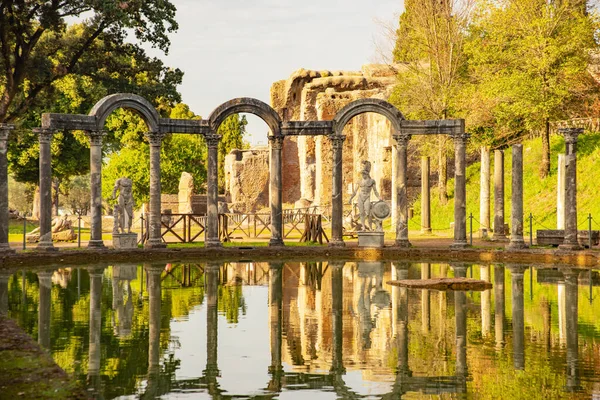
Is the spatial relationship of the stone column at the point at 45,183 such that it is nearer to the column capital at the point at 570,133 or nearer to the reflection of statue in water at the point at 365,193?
the reflection of statue in water at the point at 365,193

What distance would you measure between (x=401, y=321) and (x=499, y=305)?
2526mm

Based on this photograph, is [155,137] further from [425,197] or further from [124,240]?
[425,197]

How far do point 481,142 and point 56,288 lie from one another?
29.1 metres

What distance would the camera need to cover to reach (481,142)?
40156 mm

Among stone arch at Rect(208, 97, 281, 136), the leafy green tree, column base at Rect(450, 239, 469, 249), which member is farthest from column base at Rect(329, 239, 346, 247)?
the leafy green tree

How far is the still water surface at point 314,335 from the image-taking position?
26.1 ft

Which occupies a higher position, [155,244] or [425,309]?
[155,244]

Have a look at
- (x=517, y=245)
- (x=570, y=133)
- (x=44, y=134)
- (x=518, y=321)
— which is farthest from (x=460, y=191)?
(x=518, y=321)

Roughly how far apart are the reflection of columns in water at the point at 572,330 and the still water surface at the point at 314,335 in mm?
23

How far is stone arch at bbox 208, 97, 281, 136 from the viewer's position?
82.6 feet

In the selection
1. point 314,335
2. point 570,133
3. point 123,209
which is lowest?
point 314,335

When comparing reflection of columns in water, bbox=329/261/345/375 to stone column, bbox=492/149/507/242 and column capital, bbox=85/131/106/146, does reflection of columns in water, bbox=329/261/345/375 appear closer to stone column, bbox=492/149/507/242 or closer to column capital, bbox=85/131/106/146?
stone column, bbox=492/149/507/242

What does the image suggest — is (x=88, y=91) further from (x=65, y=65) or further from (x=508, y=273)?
(x=508, y=273)

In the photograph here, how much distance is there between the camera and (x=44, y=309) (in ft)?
41.8
